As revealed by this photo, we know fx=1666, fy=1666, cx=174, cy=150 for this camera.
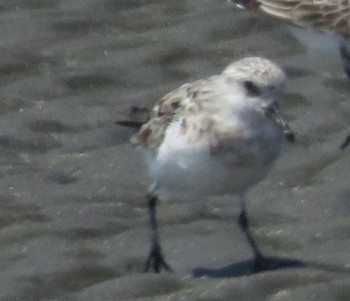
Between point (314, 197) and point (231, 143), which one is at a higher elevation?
point (231, 143)

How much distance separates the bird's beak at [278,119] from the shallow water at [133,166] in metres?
0.63

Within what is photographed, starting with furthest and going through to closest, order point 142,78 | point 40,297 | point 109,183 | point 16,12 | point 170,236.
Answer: point 16,12 < point 142,78 < point 109,183 < point 170,236 < point 40,297

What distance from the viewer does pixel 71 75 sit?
403 inches

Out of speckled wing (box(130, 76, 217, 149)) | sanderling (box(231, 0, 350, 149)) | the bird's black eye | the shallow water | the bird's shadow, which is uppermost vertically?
the bird's black eye

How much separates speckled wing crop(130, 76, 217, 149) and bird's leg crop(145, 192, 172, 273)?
28 centimetres

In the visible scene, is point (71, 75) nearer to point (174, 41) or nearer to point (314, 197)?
point (174, 41)

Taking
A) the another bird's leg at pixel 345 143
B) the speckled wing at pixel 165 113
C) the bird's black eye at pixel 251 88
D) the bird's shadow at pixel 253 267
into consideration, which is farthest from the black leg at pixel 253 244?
the another bird's leg at pixel 345 143

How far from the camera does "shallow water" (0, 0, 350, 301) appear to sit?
7605 millimetres

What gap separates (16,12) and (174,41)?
1109 millimetres

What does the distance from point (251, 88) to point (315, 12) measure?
275cm

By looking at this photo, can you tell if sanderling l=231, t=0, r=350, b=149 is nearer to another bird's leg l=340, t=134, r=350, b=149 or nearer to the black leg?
another bird's leg l=340, t=134, r=350, b=149

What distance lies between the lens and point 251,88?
7.59m

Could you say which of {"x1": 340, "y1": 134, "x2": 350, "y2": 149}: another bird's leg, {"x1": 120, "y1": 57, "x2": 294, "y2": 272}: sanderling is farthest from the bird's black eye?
{"x1": 340, "y1": 134, "x2": 350, "y2": 149}: another bird's leg

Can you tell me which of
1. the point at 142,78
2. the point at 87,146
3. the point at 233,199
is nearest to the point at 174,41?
the point at 142,78
